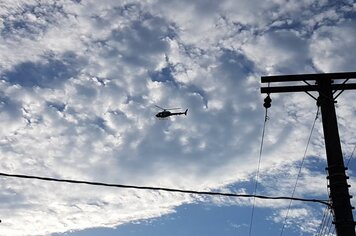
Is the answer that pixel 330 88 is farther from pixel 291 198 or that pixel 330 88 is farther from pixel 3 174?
pixel 3 174

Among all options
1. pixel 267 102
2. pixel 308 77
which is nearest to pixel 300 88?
pixel 308 77

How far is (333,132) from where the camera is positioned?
12.4 m

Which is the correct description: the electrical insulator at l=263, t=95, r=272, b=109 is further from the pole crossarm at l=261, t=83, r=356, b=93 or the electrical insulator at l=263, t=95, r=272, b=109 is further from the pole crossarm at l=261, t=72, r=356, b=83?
the pole crossarm at l=261, t=72, r=356, b=83

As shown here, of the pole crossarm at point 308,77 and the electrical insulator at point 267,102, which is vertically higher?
the pole crossarm at point 308,77

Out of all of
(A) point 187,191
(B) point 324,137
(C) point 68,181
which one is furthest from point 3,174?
(B) point 324,137

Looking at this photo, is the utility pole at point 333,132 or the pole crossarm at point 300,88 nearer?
the utility pole at point 333,132

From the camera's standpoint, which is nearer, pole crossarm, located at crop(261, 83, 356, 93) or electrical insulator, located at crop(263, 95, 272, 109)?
pole crossarm, located at crop(261, 83, 356, 93)

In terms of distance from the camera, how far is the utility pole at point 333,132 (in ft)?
37.1

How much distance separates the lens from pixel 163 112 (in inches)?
1682

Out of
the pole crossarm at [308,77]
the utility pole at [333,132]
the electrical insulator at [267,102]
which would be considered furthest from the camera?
the electrical insulator at [267,102]

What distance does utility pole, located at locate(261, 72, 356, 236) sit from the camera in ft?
37.1

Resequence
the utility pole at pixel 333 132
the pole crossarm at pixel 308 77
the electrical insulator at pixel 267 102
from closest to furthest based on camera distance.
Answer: the utility pole at pixel 333 132 → the pole crossarm at pixel 308 77 → the electrical insulator at pixel 267 102

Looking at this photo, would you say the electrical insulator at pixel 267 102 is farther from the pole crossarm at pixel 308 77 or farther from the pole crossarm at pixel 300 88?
the pole crossarm at pixel 308 77

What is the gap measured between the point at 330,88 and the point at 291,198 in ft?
11.5
